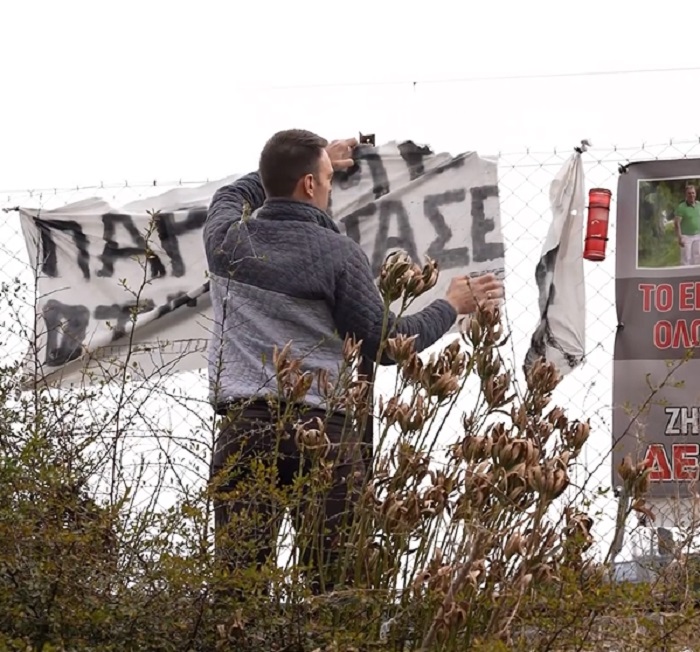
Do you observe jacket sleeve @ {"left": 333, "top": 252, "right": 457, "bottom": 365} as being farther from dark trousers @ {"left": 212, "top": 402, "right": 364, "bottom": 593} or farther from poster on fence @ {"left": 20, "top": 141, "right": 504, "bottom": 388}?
poster on fence @ {"left": 20, "top": 141, "right": 504, "bottom": 388}

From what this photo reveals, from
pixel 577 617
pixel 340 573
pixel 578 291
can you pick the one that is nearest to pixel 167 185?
pixel 578 291

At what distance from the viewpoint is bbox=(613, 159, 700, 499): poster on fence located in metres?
5.42

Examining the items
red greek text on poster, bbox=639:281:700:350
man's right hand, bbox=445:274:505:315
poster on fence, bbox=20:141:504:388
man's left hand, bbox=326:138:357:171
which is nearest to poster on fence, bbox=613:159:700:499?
red greek text on poster, bbox=639:281:700:350

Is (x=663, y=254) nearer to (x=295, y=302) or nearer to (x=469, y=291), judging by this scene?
(x=469, y=291)

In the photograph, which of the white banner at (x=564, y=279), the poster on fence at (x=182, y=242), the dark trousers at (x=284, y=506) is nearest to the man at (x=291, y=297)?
the dark trousers at (x=284, y=506)

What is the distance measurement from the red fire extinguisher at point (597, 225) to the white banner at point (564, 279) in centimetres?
8

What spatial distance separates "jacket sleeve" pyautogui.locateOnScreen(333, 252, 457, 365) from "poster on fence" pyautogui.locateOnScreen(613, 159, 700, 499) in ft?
6.09

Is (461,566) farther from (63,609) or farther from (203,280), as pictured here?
(203,280)

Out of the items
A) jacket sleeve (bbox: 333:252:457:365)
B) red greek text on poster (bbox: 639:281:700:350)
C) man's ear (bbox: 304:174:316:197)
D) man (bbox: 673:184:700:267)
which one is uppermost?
man (bbox: 673:184:700:267)

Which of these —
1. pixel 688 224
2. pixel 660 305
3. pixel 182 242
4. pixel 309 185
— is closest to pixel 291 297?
pixel 309 185

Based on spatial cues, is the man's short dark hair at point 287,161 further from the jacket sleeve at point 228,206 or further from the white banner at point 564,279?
the white banner at point 564,279

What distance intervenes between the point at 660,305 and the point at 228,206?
217 cm

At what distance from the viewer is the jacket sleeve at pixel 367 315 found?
3.68 meters

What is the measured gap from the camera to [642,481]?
247 centimetres
